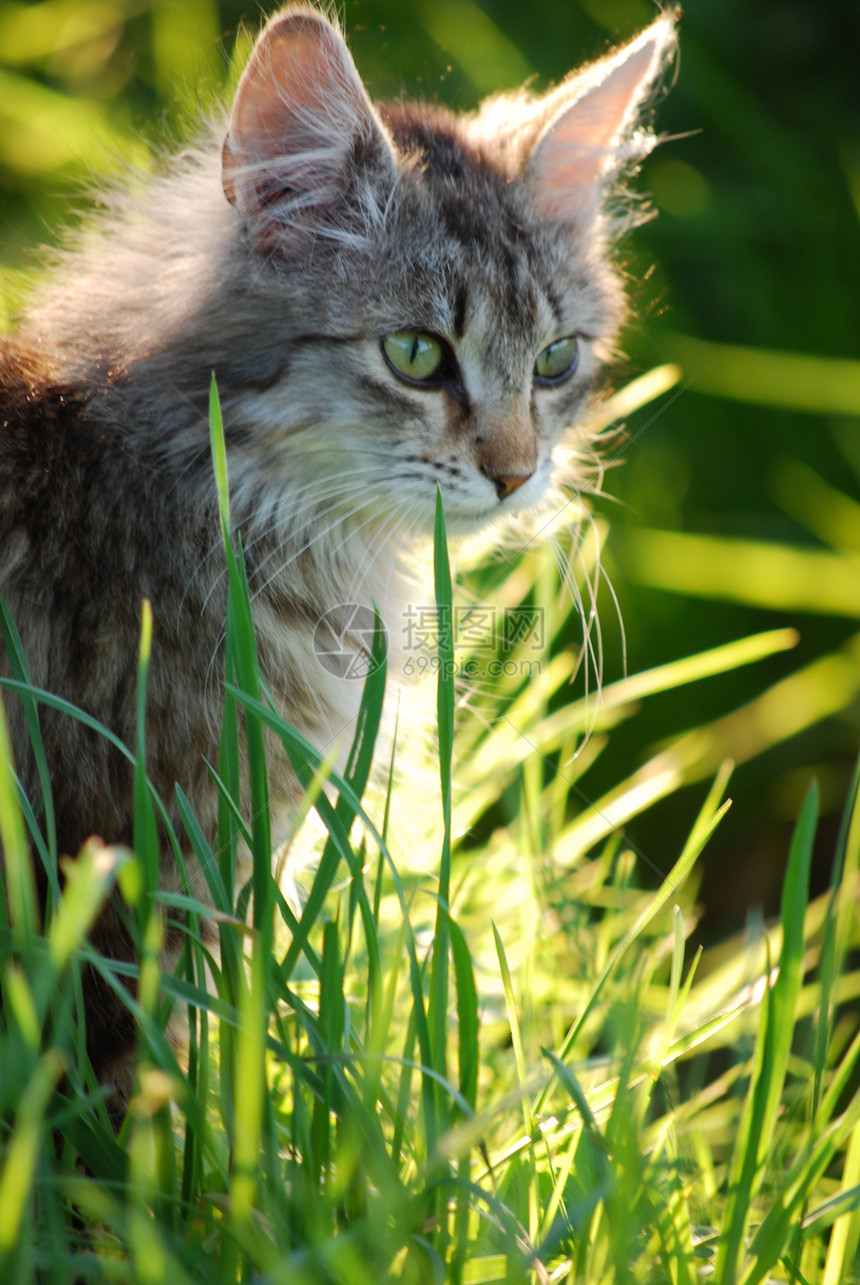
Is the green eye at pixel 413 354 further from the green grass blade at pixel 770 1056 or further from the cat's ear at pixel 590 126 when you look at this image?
the green grass blade at pixel 770 1056

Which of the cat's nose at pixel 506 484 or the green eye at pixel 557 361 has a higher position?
the green eye at pixel 557 361

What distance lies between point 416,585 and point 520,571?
0.42 metres

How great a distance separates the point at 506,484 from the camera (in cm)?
83

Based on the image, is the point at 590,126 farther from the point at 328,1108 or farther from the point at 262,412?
the point at 328,1108

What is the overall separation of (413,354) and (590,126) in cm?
35

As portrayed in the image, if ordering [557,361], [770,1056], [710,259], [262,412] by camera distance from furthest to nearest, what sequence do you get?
[710,259], [557,361], [262,412], [770,1056]

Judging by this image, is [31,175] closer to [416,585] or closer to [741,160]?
[741,160]

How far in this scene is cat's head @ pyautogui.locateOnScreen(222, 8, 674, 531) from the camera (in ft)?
2.59

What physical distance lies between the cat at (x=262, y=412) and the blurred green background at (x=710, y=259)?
75 centimetres

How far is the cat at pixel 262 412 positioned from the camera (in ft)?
2.42
